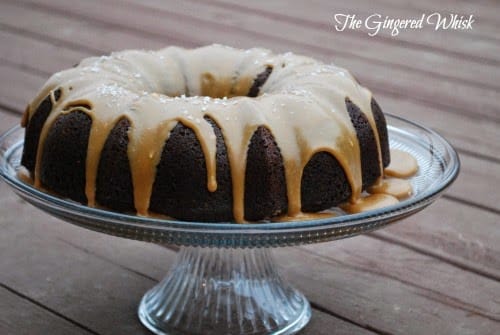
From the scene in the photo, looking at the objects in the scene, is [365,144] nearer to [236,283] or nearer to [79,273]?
[236,283]

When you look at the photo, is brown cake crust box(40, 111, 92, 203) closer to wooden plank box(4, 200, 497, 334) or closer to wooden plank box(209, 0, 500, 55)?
wooden plank box(4, 200, 497, 334)

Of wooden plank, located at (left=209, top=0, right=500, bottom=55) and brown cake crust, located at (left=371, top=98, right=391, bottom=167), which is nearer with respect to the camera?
brown cake crust, located at (left=371, top=98, right=391, bottom=167)

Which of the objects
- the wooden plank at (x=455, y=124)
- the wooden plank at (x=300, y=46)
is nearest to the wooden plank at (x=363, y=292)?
the wooden plank at (x=455, y=124)

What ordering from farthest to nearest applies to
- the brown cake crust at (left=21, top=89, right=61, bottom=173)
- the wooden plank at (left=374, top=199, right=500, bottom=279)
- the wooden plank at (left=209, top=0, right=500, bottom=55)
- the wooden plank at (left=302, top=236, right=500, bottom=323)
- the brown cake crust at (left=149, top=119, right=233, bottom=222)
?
the wooden plank at (left=209, top=0, right=500, bottom=55), the wooden plank at (left=374, top=199, right=500, bottom=279), the wooden plank at (left=302, top=236, right=500, bottom=323), the brown cake crust at (left=21, top=89, right=61, bottom=173), the brown cake crust at (left=149, top=119, right=233, bottom=222)

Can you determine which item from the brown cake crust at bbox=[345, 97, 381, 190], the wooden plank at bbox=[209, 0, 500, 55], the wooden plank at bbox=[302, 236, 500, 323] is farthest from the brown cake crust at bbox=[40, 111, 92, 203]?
the wooden plank at bbox=[209, 0, 500, 55]

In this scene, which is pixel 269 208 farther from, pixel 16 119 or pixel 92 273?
pixel 16 119

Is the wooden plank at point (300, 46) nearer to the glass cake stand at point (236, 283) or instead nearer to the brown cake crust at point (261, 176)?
the glass cake stand at point (236, 283)

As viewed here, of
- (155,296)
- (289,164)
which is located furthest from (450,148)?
(155,296)
